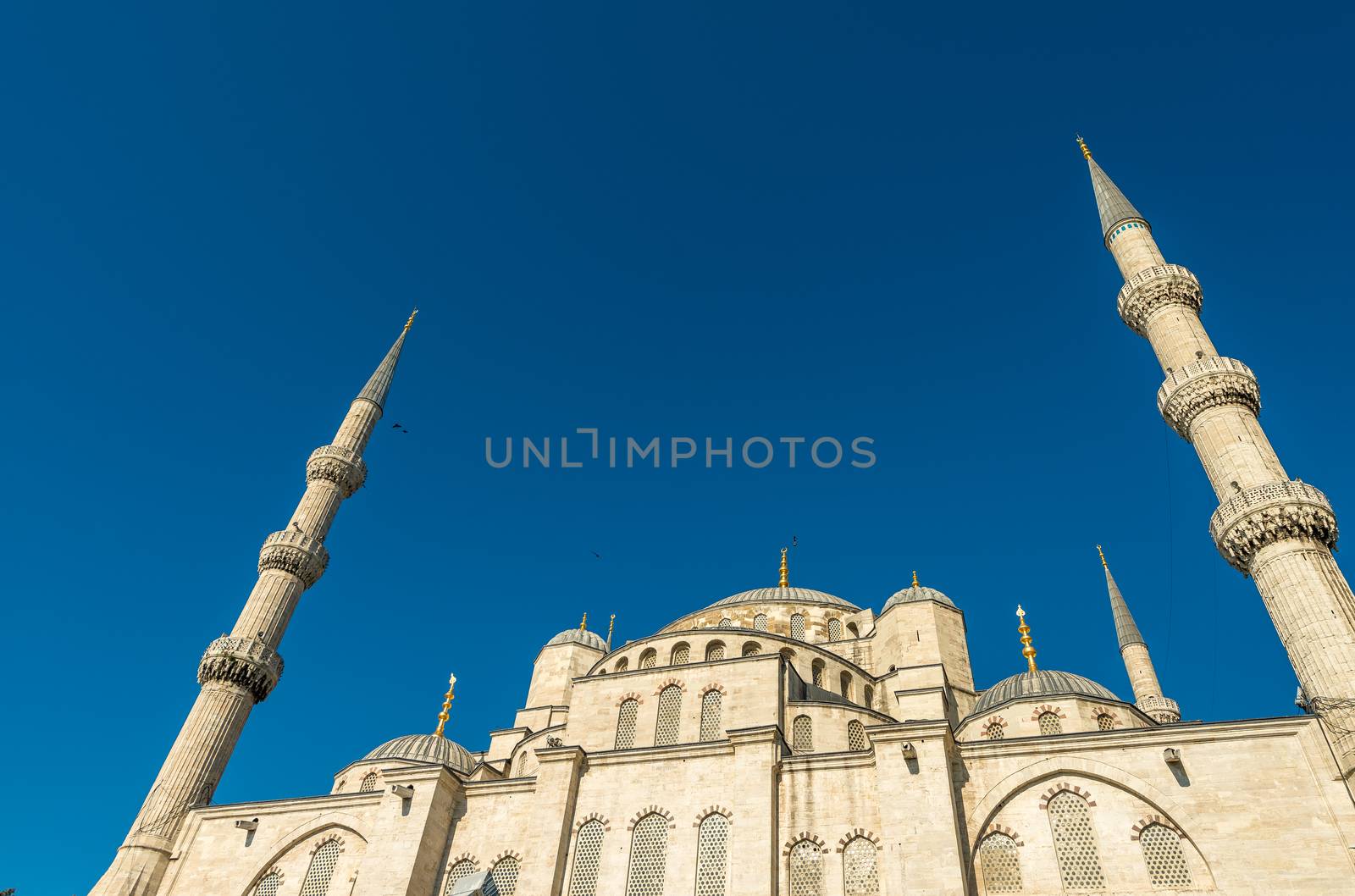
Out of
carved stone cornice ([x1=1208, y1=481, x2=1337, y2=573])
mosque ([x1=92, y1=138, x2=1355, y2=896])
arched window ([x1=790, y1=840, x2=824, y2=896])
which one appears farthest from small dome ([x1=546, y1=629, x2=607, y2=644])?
carved stone cornice ([x1=1208, y1=481, x2=1337, y2=573])

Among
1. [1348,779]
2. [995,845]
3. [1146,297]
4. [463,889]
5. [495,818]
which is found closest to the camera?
[463,889]

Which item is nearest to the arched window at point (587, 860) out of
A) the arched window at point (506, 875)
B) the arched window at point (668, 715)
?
the arched window at point (506, 875)

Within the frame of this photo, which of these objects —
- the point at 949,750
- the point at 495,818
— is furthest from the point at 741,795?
the point at 495,818

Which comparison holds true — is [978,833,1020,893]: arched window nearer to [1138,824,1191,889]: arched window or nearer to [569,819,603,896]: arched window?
[1138,824,1191,889]: arched window

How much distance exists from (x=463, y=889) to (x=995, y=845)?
10.0 meters

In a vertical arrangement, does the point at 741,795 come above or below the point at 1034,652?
below

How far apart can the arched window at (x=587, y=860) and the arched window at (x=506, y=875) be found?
1277mm

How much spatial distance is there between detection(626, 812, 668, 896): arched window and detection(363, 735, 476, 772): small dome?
898 cm

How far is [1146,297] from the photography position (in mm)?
25062

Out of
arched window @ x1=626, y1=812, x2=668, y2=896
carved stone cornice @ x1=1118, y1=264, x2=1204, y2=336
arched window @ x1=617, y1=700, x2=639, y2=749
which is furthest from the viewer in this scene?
carved stone cornice @ x1=1118, y1=264, x2=1204, y2=336

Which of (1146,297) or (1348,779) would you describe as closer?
(1348,779)

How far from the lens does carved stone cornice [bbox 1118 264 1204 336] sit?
24.8m

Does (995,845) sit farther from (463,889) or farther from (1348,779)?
(463,889)

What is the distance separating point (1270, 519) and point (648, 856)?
48.7 feet
